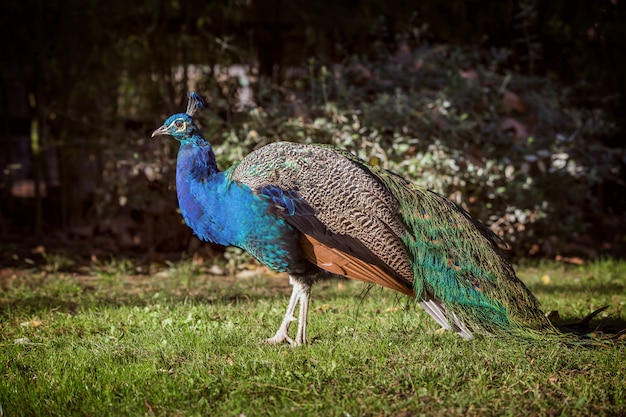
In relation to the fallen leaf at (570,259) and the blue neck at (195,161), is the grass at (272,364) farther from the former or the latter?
the fallen leaf at (570,259)

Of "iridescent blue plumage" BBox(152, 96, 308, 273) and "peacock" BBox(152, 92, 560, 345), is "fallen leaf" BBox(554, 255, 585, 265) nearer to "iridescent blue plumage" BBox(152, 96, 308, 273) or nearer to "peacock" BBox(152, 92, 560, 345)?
"peacock" BBox(152, 92, 560, 345)

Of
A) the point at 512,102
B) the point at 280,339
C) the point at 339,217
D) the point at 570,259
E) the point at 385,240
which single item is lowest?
the point at 570,259

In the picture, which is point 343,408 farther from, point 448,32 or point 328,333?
point 448,32

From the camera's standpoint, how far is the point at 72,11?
7246 mm

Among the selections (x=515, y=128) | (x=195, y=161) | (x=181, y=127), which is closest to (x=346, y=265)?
→ (x=195, y=161)

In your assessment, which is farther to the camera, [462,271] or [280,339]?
[280,339]

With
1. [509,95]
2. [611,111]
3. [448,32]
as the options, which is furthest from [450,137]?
[611,111]

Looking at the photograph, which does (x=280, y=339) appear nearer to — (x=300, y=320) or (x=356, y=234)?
(x=300, y=320)

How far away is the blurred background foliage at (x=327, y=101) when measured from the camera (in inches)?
263

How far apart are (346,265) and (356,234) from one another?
0.51ft

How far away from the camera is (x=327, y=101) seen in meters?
6.63

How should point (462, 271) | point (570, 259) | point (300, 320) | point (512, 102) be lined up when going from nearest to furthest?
point (462, 271) → point (300, 320) → point (512, 102) → point (570, 259)

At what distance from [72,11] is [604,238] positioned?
5.87 meters

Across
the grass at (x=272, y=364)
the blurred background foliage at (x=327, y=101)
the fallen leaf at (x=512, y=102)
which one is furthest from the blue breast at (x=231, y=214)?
the fallen leaf at (x=512, y=102)
